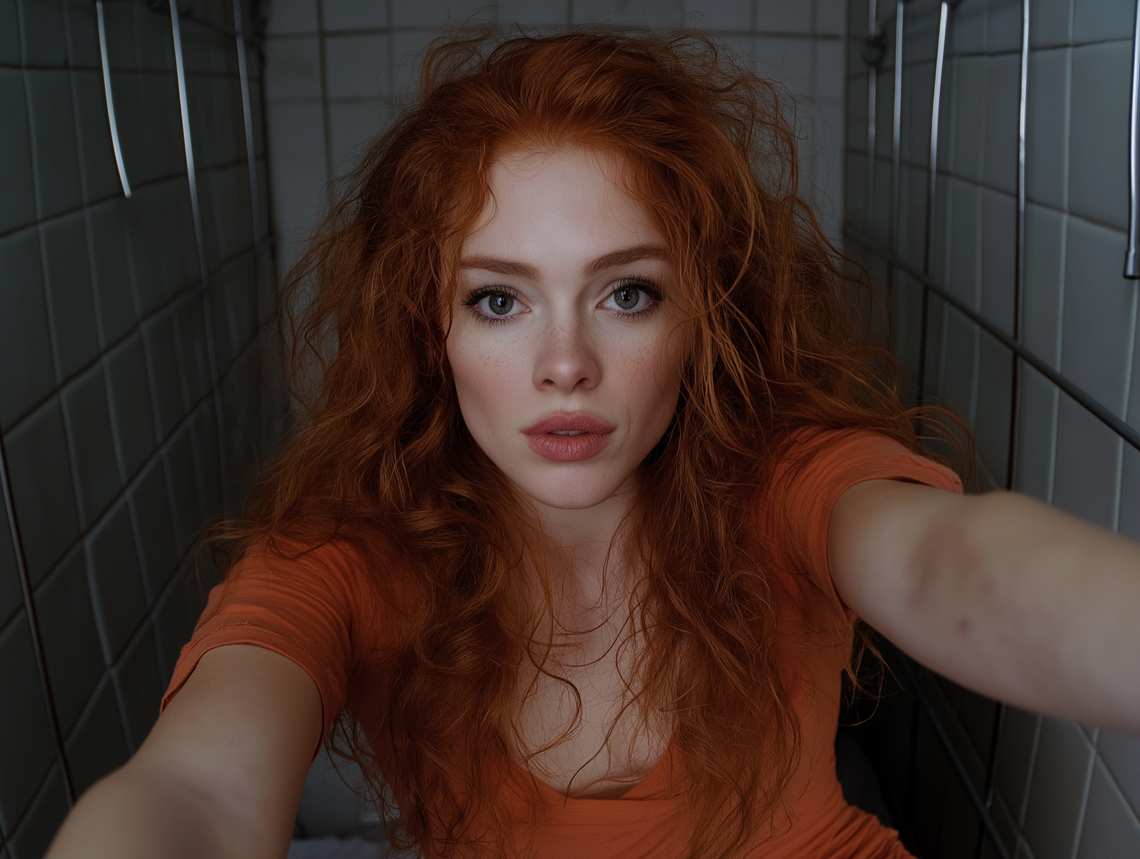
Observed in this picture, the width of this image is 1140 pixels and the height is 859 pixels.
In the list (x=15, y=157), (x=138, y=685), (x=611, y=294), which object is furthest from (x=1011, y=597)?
(x=138, y=685)

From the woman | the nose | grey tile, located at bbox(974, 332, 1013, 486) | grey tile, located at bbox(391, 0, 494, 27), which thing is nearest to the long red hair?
the woman

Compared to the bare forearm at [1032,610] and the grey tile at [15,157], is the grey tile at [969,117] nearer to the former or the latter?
the bare forearm at [1032,610]

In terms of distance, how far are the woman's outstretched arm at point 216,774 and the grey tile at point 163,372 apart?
68 centimetres

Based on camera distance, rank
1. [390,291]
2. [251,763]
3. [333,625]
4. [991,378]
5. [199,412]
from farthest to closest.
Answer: [199,412] < [991,378] < [390,291] < [333,625] < [251,763]

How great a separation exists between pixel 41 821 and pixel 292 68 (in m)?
1.46

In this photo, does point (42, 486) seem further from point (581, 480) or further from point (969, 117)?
point (969, 117)

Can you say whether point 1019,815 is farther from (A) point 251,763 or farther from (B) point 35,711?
(B) point 35,711

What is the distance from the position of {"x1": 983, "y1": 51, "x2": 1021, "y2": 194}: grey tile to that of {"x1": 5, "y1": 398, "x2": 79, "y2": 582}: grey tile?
0.98m

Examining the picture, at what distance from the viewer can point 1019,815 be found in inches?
39.8

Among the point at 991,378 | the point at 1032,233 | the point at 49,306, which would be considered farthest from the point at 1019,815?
the point at 49,306

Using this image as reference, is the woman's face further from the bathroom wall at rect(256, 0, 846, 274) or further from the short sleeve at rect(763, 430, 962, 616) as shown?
the bathroom wall at rect(256, 0, 846, 274)

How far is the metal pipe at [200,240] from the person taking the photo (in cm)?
119

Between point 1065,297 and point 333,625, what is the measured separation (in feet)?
2.35

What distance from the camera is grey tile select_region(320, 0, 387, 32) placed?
70.2 inches
